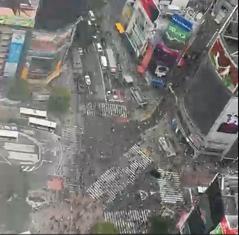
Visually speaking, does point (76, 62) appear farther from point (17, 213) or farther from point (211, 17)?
point (17, 213)

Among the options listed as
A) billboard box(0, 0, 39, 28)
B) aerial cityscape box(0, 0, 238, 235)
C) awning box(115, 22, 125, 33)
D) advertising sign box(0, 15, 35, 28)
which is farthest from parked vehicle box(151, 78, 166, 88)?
billboard box(0, 0, 39, 28)

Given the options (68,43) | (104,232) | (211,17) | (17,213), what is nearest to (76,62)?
(68,43)

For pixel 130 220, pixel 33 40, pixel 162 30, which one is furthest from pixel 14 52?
pixel 130 220

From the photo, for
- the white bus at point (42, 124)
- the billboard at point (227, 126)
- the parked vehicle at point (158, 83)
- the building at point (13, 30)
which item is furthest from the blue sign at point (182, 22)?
the white bus at point (42, 124)

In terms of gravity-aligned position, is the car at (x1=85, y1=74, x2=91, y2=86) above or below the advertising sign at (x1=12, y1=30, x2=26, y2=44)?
below

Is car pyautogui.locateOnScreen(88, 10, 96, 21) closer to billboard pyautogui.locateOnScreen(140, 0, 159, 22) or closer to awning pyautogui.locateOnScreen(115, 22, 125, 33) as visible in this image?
awning pyautogui.locateOnScreen(115, 22, 125, 33)

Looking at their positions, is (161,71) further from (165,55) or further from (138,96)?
(138,96)
